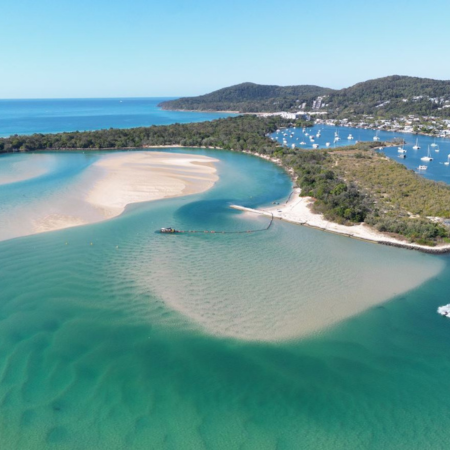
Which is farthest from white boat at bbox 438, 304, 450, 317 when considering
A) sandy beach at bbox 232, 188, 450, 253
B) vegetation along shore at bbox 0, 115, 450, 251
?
vegetation along shore at bbox 0, 115, 450, 251

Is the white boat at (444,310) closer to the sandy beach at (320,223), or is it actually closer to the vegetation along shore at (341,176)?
the sandy beach at (320,223)

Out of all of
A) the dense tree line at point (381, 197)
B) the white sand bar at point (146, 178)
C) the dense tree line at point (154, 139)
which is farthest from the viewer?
Answer: the dense tree line at point (154, 139)

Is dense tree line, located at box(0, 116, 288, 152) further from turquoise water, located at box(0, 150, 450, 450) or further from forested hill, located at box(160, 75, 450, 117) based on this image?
forested hill, located at box(160, 75, 450, 117)

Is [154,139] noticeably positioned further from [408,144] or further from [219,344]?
[219,344]

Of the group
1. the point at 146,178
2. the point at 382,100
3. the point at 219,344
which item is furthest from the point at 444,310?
the point at 382,100

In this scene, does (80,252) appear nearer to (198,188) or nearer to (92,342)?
(92,342)

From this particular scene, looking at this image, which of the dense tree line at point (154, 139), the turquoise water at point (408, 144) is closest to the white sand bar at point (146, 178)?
the dense tree line at point (154, 139)
